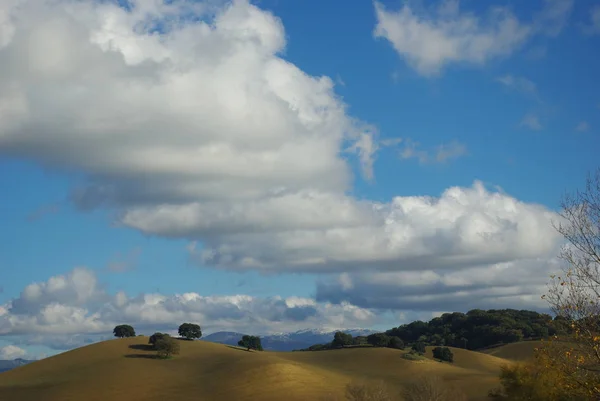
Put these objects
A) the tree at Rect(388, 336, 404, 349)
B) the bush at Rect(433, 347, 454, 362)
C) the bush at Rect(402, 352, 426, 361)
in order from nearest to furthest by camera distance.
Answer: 1. the bush at Rect(402, 352, 426, 361)
2. the bush at Rect(433, 347, 454, 362)
3. the tree at Rect(388, 336, 404, 349)

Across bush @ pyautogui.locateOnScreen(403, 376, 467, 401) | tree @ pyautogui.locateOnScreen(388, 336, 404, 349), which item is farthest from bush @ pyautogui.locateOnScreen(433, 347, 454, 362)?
bush @ pyautogui.locateOnScreen(403, 376, 467, 401)

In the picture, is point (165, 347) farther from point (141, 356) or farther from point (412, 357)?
point (412, 357)

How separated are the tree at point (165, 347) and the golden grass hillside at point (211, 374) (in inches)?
91.8

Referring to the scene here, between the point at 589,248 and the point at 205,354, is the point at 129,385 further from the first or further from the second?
the point at 589,248

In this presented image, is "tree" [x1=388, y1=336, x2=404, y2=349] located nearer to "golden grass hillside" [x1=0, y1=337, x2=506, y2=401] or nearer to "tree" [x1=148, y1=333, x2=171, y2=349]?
"golden grass hillside" [x1=0, y1=337, x2=506, y2=401]

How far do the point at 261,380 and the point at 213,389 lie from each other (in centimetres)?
1027

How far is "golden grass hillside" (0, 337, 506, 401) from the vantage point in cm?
12731

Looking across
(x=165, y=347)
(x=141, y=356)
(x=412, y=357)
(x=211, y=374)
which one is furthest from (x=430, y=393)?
(x=141, y=356)

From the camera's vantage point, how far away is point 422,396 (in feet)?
334

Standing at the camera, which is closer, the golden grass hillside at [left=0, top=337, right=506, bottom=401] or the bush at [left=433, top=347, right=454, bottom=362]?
the golden grass hillside at [left=0, top=337, right=506, bottom=401]

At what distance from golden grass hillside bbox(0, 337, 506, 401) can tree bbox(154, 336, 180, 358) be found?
233cm

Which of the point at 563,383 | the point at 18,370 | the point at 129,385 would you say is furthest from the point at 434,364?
the point at 563,383

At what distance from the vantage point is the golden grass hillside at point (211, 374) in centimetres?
12731

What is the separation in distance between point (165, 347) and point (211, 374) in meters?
24.3
